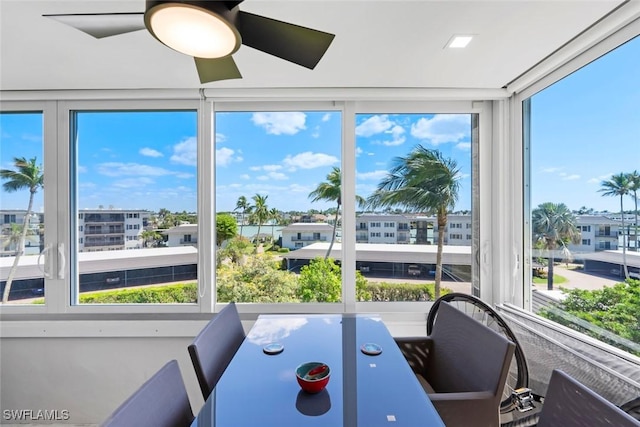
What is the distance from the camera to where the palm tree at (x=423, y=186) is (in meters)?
2.26

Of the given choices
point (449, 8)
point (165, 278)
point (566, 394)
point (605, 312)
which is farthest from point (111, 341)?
point (605, 312)

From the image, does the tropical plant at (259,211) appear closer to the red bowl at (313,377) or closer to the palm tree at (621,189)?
the red bowl at (313,377)

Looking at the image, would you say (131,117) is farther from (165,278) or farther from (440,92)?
(440,92)

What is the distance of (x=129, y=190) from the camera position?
2.25 meters

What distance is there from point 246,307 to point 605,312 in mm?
2233

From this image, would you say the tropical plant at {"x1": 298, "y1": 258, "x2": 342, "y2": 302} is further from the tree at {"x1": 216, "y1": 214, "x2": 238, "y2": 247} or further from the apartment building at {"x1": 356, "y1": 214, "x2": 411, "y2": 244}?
the tree at {"x1": 216, "y1": 214, "x2": 238, "y2": 247}

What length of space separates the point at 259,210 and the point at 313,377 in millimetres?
1395

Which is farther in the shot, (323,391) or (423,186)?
(423,186)

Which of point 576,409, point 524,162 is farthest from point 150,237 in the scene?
point 524,162

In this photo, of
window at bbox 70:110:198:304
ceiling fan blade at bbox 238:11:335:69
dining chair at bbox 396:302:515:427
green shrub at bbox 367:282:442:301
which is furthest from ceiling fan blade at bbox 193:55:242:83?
green shrub at bbox 367:282:442:301

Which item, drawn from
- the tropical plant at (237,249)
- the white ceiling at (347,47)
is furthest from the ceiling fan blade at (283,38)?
the tropical plant at (237,249)

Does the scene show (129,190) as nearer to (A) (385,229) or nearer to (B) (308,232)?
(B) (308,232)

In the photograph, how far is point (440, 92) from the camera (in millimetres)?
2055

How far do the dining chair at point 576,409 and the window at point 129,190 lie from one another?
2.19m
